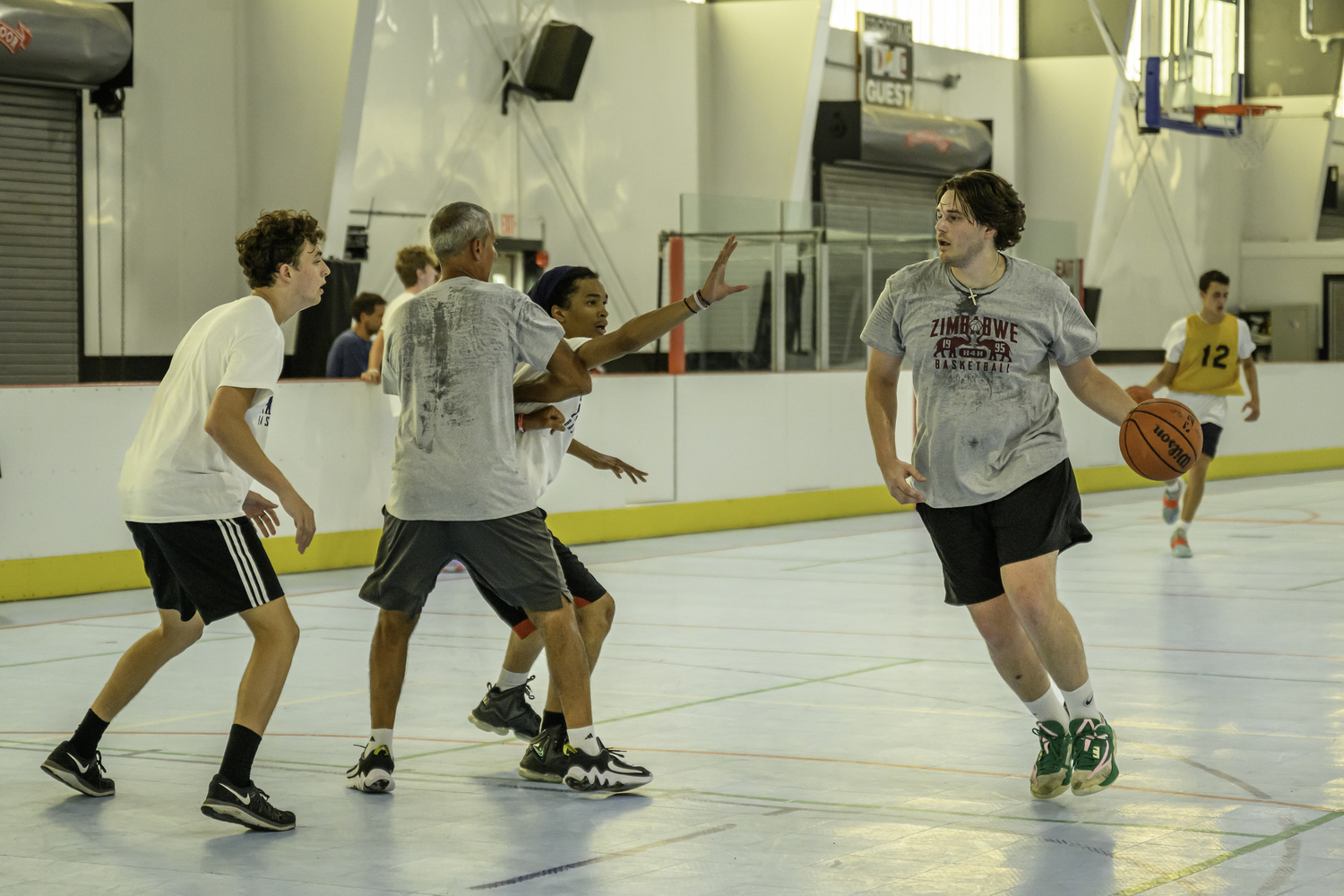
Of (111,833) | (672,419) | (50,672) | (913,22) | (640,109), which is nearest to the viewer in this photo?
(111,833)

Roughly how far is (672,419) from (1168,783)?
994cm

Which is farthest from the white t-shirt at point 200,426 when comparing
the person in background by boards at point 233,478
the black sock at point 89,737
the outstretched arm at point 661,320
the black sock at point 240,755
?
the outstretched arm at point 661,320

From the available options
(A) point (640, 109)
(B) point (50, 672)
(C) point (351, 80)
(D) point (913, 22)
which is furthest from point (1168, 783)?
(D) point (913, 22)

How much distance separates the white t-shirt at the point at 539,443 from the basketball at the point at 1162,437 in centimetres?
183

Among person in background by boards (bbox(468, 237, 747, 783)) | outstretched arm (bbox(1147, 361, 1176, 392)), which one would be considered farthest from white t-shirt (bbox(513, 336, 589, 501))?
outstretched arm (bbox(1147, 361, 1176, 392))

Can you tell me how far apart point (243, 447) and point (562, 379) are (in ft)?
3.39

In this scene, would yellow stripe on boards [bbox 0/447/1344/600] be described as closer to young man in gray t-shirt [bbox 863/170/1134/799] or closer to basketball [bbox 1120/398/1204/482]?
young man in gray t-shirt [bbox 863/170/1134/799]

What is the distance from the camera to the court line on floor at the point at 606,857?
15.3ft

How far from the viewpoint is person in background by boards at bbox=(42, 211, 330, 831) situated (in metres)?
5.15

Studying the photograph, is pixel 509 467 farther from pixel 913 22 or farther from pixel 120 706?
pixel 913 22

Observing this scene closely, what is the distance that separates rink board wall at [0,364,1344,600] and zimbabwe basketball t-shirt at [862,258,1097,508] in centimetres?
708

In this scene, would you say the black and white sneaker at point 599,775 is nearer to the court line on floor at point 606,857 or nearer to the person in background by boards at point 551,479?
the person in background by boards at point 551,479

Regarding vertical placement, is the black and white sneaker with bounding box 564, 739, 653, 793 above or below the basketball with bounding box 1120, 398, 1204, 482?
below

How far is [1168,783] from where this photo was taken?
582 centimetres
